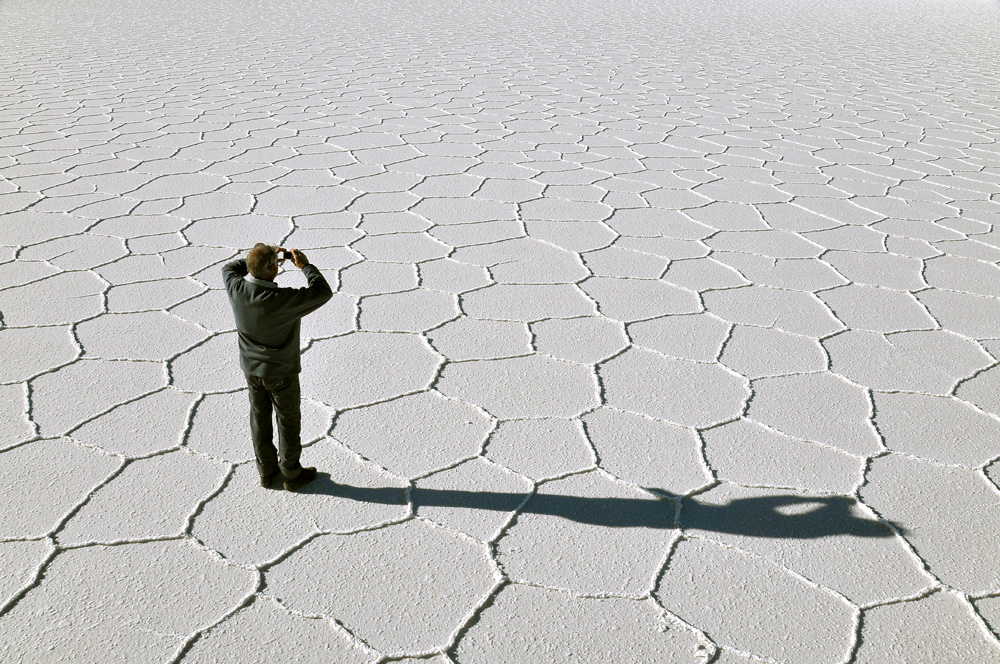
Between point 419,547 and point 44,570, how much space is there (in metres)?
0.67

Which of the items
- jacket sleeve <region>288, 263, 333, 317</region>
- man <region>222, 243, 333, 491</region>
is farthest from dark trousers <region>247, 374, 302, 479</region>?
jacket sleeve <region>288, 263, 333, 317</region>

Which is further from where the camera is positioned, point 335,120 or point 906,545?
point 335,120

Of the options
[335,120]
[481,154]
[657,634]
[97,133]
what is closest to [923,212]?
[481,154]

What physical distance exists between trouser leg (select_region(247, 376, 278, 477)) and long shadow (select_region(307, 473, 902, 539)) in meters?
0.11

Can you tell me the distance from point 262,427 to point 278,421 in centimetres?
3

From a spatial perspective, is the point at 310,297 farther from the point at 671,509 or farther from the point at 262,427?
the point at 671,509

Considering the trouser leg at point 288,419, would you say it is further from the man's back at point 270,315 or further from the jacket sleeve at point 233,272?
the jacket sleeve at point 233,272

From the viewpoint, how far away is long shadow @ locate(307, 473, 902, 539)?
5.75 ft

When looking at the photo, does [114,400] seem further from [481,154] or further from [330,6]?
[330,6]

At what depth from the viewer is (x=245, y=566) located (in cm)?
162

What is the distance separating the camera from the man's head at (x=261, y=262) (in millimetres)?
1604

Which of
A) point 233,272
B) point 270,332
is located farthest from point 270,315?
point 233,272

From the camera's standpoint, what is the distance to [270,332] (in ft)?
5.39

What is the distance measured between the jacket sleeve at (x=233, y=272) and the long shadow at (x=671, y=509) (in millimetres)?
469
